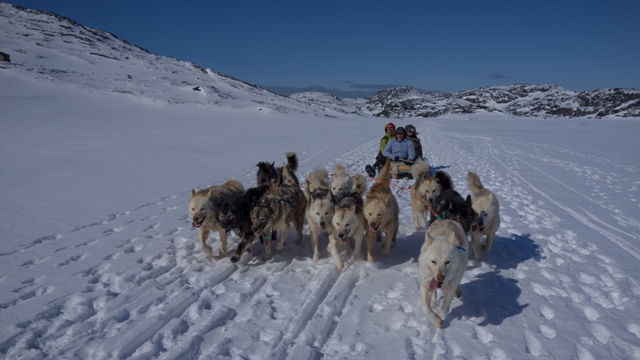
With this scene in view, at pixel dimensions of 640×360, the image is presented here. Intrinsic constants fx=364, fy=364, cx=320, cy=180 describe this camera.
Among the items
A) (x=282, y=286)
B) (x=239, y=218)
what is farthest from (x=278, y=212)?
(x=282, y=286)

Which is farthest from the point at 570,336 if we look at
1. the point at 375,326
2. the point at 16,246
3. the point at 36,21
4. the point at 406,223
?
the point at 36,21

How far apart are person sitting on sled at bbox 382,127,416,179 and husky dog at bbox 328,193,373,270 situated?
6.64m

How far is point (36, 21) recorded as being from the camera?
75.2 metres

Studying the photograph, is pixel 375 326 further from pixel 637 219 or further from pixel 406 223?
pixel 637 219

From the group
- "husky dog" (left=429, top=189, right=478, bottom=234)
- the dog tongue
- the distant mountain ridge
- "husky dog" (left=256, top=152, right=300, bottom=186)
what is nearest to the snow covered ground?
the dog tongue

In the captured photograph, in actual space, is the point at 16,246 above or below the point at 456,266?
below

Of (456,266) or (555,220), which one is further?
(555,220)

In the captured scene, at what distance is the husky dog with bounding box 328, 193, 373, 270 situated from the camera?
484 cm

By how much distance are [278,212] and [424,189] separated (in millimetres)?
2785

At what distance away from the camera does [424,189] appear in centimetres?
651

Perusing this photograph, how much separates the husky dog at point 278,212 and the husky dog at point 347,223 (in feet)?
2.61

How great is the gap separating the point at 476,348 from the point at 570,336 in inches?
38.6

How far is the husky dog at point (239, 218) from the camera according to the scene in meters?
4.91

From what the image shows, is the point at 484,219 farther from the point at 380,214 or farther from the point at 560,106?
the point at 560,106
